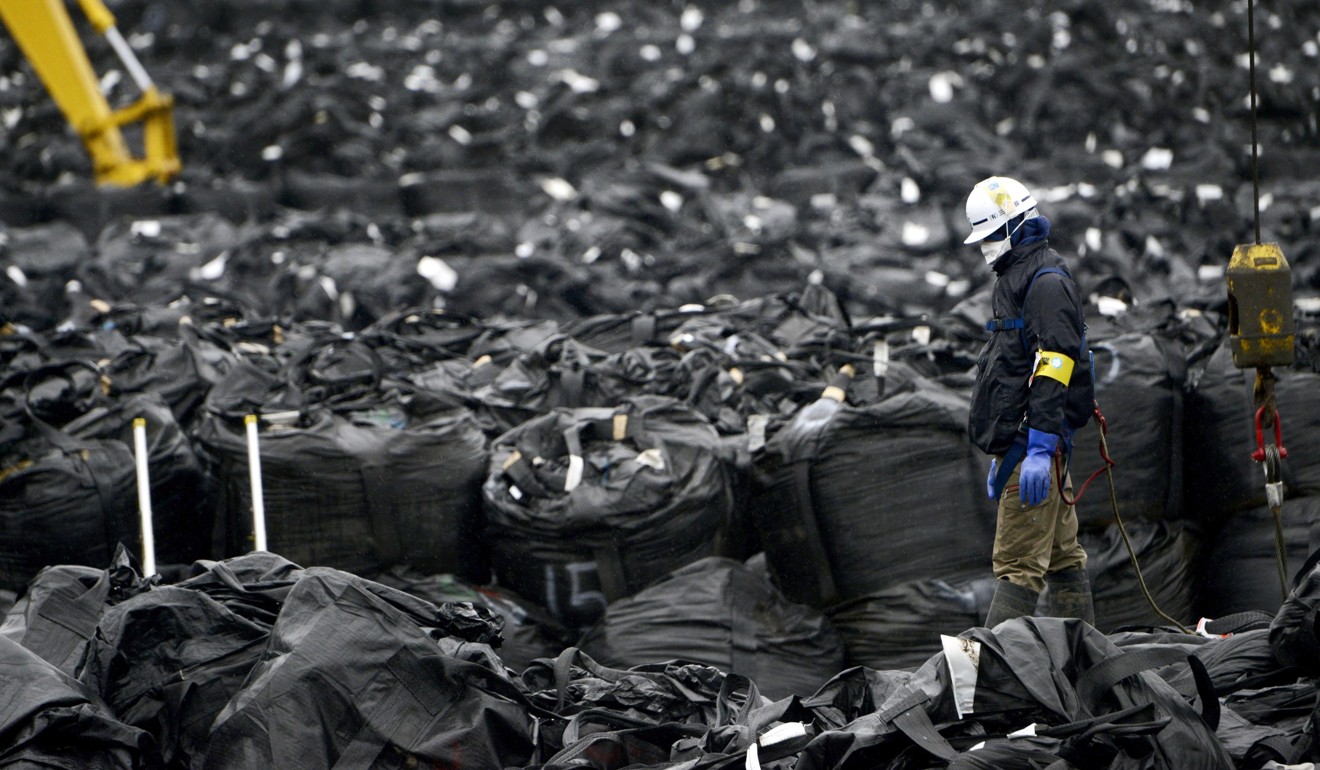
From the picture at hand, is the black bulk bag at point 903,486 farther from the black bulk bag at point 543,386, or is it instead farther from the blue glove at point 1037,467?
the black bulk bag at point 543,386

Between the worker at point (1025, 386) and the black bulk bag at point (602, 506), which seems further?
the black bulk bag at point (602, 506)

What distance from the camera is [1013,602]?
13.1ft

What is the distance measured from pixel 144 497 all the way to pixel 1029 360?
270 centimetres

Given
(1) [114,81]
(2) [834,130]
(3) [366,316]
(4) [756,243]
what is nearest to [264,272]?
(3) [366,316]

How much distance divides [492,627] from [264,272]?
5.62 meters

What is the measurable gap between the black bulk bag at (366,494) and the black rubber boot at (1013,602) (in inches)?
68.7

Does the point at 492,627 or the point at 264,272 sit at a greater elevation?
the point at 492,627

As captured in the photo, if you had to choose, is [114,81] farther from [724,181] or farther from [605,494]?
[605,494]

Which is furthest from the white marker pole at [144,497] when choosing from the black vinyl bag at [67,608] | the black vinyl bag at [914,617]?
the black vinyl bag at [914,617]

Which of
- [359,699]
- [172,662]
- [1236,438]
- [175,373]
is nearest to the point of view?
[359,699]

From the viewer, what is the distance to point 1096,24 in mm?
12055

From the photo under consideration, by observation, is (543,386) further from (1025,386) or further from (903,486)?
(1025,386)

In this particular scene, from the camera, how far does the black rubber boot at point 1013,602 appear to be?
4.00m

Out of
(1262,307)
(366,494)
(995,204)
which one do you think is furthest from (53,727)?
(1262,307)
